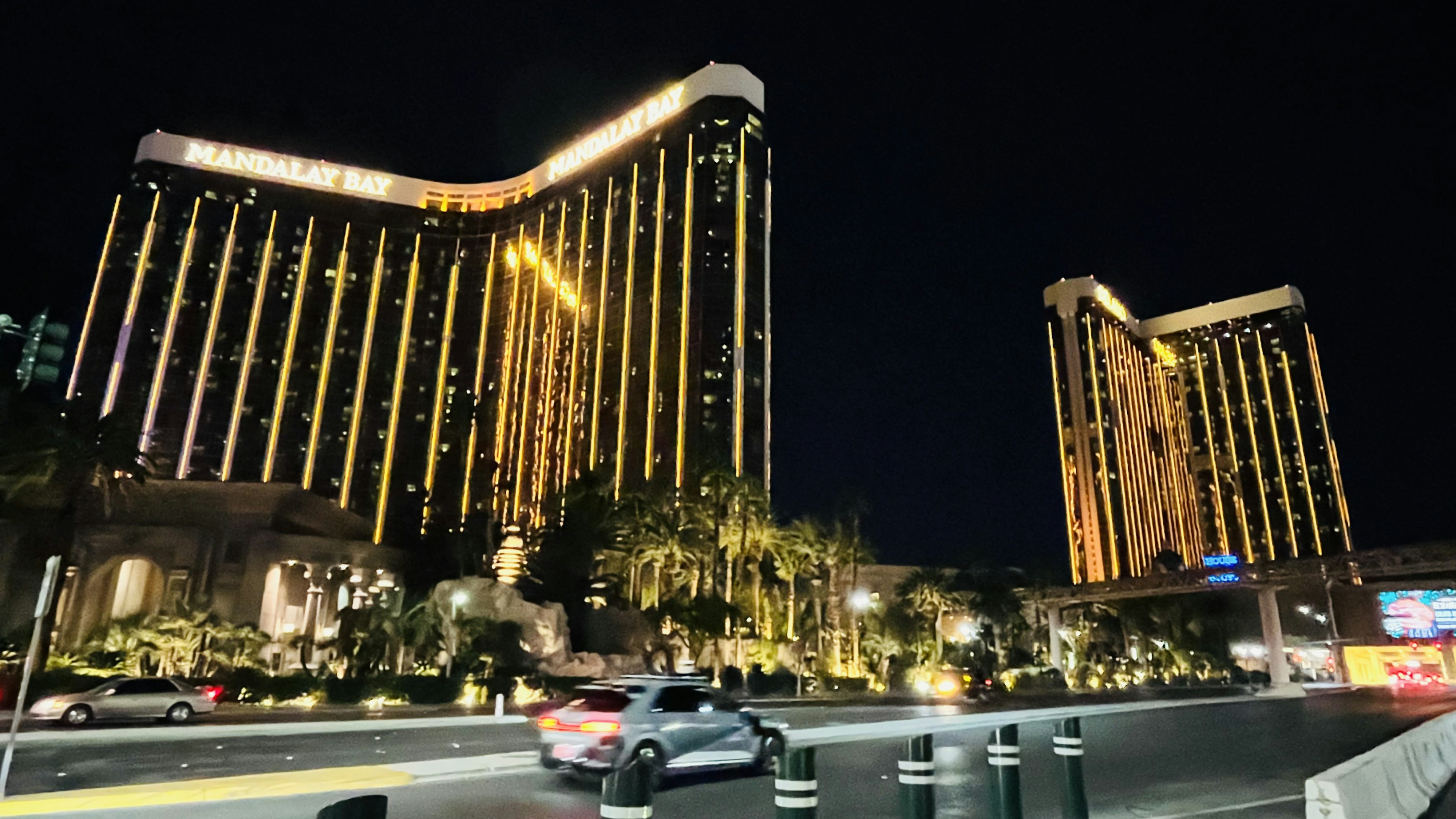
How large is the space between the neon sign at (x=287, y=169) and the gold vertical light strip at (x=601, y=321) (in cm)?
4094

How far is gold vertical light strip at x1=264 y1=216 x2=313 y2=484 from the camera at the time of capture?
114m

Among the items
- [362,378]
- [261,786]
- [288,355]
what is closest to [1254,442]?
[362,378]

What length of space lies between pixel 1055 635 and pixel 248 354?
105m

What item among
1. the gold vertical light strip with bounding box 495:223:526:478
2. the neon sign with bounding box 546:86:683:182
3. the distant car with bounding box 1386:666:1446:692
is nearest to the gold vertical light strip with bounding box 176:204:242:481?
the gold vertical light strip with bounding box 495:223:526:478

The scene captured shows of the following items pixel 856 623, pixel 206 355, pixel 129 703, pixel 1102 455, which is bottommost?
pixel 129 703

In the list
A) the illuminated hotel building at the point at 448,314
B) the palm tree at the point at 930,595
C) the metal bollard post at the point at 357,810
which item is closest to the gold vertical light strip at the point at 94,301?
the illuminated hotel building at the point at 448,314

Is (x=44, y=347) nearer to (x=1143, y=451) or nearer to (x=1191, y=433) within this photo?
(x=1143, y=451)

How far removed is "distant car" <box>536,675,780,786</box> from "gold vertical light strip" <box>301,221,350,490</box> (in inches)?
4378

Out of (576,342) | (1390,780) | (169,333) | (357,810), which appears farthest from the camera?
(169,333)

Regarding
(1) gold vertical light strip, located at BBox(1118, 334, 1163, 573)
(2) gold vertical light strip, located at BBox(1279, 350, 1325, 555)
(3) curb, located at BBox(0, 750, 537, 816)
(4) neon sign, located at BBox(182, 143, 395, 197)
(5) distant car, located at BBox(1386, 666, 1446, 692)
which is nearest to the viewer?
(3) curb, located at BBox(0, 750, 537, 816)

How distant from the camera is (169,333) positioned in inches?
4567

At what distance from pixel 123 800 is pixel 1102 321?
526 feet

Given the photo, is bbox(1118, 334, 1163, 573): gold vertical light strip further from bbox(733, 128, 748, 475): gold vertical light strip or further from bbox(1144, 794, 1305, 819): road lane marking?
bbox(1144, 794, 1305, 819): road lane marking

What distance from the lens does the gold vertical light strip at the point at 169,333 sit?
11106 centimetres
